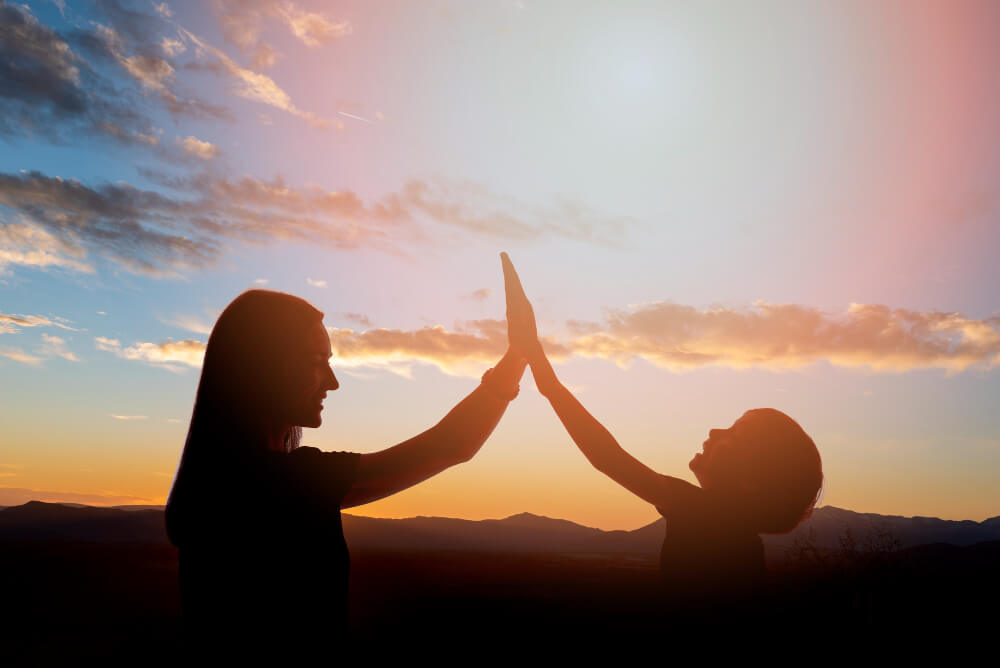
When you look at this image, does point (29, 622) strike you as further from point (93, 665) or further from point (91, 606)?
point (93, 665)

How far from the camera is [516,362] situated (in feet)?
12.8

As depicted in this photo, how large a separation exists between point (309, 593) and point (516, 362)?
6.31 ft

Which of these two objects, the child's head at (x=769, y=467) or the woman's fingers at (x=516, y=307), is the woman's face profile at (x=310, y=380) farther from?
the child's head at (x=769, y=467)

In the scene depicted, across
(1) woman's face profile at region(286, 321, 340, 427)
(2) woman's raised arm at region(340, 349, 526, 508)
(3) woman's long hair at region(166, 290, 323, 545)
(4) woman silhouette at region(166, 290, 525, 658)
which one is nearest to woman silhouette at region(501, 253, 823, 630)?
(2) woman's raised arm at region(340, 349, 526, 508)

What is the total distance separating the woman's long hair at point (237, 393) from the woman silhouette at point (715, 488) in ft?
5.37

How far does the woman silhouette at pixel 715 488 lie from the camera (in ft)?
11.4

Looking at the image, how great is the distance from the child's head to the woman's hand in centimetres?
133

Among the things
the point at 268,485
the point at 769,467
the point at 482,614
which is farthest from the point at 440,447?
the point at 482,614

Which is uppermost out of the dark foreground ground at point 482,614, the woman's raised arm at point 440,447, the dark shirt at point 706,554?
the woman's raised arm at point 440,447

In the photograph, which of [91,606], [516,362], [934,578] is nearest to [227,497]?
[516,362]

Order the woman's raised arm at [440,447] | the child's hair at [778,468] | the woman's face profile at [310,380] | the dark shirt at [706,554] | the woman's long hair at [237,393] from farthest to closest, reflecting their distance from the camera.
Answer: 1. the child's hair at [778,468]
2. the dark shirt at [706,554]
3. the woman's face profile at [310,380]
4. the woman's raised arm at [440,447]
5. the woman's long hair at [237,393]

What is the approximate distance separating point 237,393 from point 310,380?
1.00 ft

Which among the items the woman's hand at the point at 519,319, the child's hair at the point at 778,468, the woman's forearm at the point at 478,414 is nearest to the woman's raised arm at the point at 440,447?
the woman's forearm at the point at 478,414

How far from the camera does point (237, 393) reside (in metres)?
2.67
